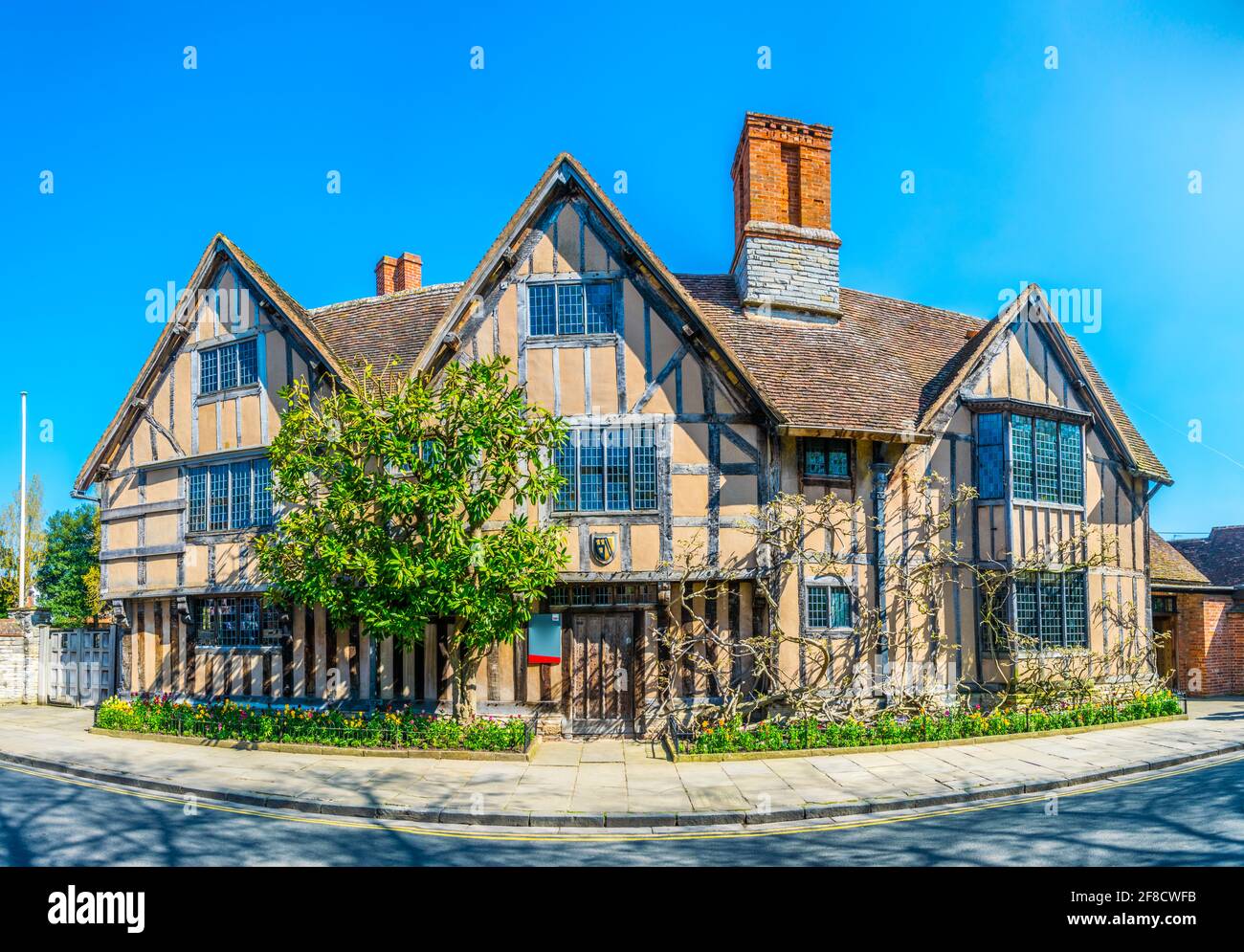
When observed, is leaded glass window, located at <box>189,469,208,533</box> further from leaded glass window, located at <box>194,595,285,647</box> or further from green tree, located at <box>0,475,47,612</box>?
green tree, located at <box>0,475,47,612</box>

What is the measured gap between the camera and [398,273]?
22688 mm

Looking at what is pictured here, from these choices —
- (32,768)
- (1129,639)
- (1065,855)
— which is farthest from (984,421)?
(32,768)

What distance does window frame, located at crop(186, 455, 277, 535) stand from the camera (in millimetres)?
16859

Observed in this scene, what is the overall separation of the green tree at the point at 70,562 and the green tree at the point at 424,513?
1049 inches

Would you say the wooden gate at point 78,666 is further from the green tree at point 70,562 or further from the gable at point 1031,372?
the gable at point 1031,372

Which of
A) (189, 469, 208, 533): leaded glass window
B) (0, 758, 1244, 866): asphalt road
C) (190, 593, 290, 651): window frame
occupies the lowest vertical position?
(0, 758, 1244, 866): asphalt road

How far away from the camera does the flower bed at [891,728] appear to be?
13.5 meters

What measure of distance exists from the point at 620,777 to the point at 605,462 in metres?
5.56

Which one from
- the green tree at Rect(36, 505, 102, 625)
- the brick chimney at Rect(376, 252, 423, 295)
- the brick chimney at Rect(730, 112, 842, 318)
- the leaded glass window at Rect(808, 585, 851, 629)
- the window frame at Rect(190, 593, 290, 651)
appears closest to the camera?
the leaded glass window at Rect(808, 585, 851, 629)

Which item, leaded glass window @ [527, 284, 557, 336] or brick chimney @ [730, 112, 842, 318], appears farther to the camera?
brick chimney @ [730, 112, 842, 318]

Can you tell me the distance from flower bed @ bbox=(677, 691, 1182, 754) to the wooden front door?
145 centimetres

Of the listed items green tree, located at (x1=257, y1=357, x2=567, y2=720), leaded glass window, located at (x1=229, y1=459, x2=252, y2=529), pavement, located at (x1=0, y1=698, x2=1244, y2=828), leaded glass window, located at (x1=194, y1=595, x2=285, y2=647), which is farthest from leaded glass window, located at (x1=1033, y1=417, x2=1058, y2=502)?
leaded glass window, located at (x1=229, y1=459, x2=252, y2=529)

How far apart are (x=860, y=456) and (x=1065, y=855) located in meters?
8.94

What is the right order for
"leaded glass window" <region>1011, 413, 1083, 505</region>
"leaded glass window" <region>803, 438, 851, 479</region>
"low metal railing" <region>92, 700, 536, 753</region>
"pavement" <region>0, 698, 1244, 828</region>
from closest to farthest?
1. "pavement" <region>0, 698, 1244, 828</region>
2. "low metal railing" <region>92, 700, 536, 753</region>
3. "leaded glass window" <region>803, 438, 851, 479</region>
4. "leaded glass window" <region>1011, 413, 1083, 505</region>
